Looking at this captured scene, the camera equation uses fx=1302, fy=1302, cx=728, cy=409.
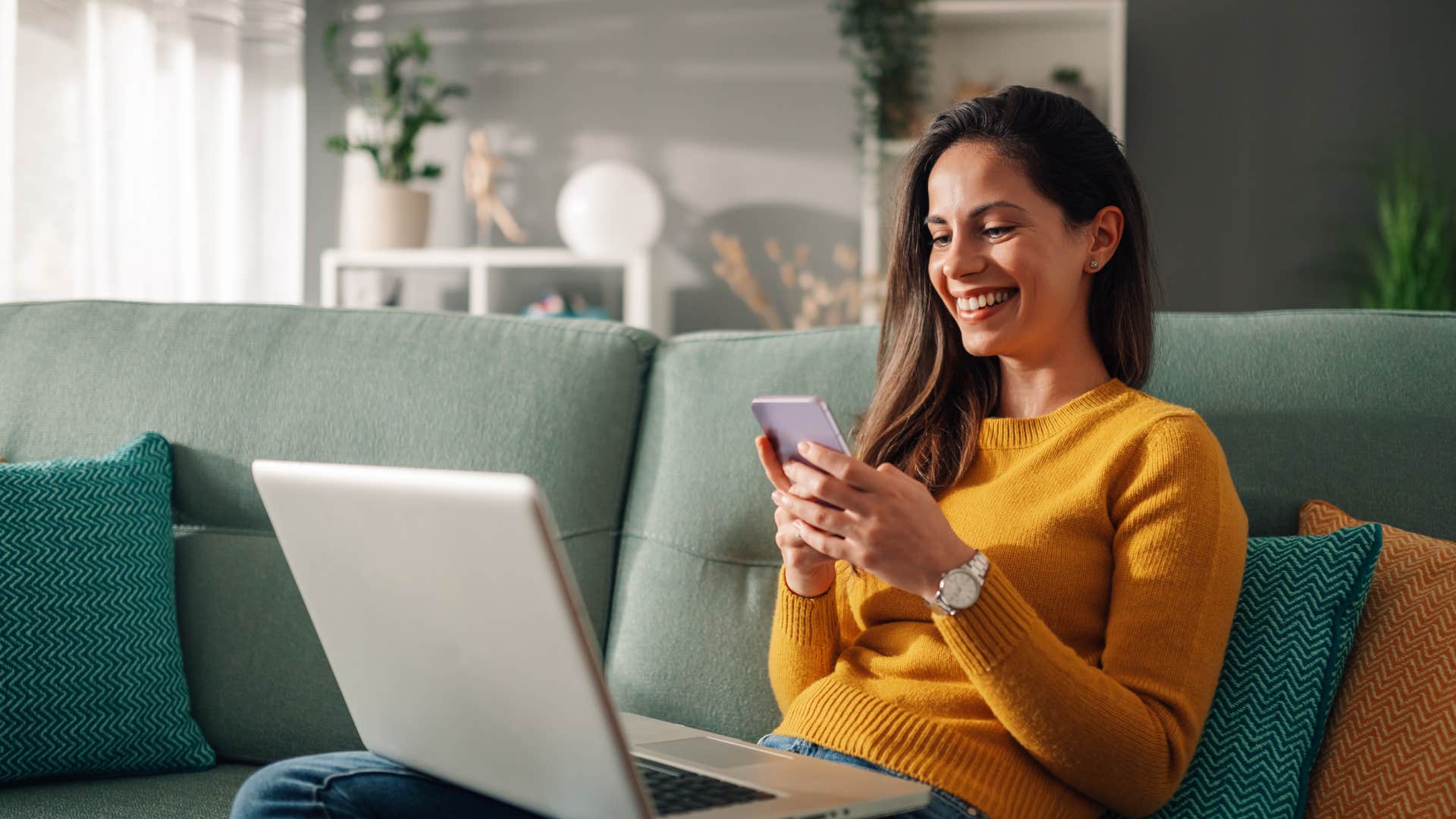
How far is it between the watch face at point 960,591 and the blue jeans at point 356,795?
0.58ft

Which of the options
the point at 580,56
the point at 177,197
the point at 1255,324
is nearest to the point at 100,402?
the point at 1255,324

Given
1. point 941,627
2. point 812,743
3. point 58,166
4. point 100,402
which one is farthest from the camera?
point 58,166

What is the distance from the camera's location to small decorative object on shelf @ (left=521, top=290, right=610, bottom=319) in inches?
149

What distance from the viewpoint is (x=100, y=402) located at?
1.75 m

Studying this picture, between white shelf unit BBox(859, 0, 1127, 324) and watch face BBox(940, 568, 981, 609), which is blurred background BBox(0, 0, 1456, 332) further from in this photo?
watch face BBox(940, 568, 981, 609)

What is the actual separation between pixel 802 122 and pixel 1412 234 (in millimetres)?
1682

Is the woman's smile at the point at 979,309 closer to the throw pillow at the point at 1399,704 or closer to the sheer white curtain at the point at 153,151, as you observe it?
the throw pillow at the point at 1399,704

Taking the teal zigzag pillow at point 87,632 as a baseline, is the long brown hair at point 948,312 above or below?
above

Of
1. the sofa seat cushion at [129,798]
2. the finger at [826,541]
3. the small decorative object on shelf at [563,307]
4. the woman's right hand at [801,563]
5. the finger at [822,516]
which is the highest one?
the small decorative object on shelf at [563,307]

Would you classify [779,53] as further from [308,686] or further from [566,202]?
[308,686]

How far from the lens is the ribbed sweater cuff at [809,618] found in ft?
4.28

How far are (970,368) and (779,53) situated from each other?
2.71m

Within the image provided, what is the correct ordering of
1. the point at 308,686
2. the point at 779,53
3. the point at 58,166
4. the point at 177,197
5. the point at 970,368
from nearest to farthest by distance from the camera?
the point at 970,368, the point at 308,686, the point at 58,166, the point at 177,197, the point at 779,53

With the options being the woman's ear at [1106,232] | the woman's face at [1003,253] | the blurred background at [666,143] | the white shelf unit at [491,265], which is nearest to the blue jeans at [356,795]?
the woman's face at [1003,253]
